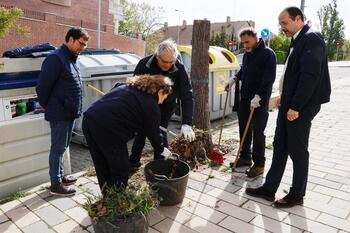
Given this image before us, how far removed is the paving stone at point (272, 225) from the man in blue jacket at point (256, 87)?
1.06m

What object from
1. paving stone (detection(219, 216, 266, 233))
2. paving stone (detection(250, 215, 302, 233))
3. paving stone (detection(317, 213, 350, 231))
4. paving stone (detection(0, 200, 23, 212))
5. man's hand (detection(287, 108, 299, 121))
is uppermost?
man's hand (detection(287, 108, 299, 121))

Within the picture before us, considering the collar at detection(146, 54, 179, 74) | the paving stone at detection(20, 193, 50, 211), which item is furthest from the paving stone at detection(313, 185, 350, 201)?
the paving stone at detection(20, 193, 50, 211)

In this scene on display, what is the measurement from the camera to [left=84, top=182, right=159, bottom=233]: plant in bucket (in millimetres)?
2627

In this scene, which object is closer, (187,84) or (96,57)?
(187,84)

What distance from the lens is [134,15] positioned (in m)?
44.3

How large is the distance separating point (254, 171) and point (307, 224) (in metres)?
1.18

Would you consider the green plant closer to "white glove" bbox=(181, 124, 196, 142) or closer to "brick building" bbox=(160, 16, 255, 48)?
"white glove" bbox=(181, 124, 196, 142)

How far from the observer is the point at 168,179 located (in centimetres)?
331

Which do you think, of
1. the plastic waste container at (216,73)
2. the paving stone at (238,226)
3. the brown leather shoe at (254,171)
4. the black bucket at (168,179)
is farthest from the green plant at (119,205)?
the plastic waste container at (216,73)

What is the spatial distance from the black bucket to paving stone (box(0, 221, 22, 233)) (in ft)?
4.31

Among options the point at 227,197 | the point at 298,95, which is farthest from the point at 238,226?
the point at 298,95

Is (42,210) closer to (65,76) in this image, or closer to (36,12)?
(65,76)

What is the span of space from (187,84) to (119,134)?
55.9 inches

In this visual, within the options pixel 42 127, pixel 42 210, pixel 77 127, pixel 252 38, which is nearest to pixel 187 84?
pixel 252 38
